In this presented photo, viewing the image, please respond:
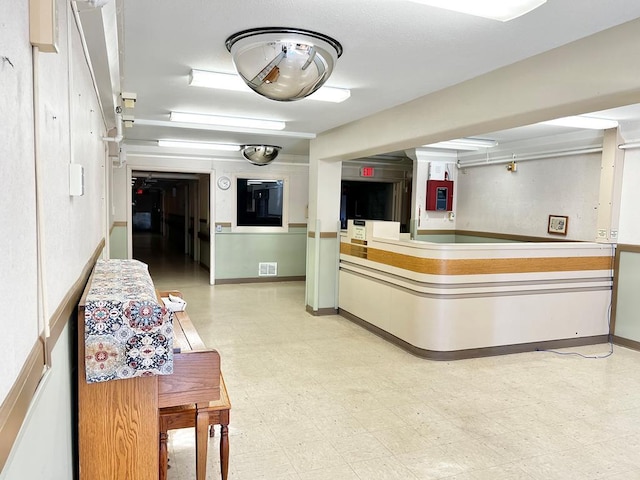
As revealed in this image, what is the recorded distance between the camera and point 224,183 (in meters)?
7.66

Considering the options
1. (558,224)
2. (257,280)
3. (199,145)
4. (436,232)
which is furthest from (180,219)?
(558,224)

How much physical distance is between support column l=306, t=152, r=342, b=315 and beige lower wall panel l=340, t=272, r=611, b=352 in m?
0.89

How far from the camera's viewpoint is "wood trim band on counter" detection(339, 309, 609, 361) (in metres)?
4.10

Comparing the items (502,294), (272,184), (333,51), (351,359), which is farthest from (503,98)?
(272,184)

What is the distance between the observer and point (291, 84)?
93.9 inches

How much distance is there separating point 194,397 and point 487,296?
3139mm

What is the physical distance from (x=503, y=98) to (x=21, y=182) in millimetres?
2747

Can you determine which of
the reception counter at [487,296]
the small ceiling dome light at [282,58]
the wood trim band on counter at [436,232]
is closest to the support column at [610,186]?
the reception counter at [487,296]

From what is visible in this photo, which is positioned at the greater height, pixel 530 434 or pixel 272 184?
pixel 272 184

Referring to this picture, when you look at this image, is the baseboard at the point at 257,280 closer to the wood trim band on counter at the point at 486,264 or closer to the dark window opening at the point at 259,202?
the dark window opening at the point at 259,202

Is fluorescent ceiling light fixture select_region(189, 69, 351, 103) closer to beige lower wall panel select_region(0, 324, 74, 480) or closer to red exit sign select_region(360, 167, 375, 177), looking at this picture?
beige lower wall panel select_region(0, 324, 74, 480)

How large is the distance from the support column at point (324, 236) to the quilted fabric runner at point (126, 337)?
4.13 m

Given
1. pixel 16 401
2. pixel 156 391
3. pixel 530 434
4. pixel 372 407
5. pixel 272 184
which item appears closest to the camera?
pixel 16 401

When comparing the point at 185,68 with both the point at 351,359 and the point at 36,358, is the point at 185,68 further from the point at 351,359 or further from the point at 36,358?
the point at 351,359
